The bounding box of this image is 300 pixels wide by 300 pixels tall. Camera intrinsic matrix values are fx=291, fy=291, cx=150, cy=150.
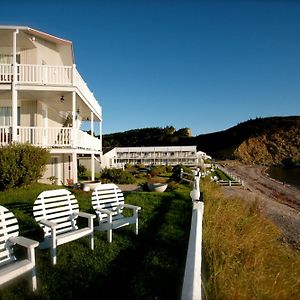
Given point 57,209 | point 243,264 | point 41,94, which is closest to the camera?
point 243,264

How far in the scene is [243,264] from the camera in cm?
443

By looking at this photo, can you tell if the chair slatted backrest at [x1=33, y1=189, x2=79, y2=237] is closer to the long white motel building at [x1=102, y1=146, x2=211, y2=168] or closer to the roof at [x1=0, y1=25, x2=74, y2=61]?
the roof at [x1=0, y1=25, x2=74, y2=61]

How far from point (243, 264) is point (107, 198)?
11.5 feet

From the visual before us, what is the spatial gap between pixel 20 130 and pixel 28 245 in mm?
10970

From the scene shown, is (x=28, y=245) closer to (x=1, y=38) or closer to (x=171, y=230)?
(x=171, y=230)

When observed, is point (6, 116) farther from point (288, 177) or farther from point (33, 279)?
point (288, 177)

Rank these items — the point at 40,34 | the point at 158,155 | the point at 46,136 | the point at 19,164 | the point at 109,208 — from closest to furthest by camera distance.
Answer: the point at 109,208 → the point at 19,164 → the point at 46,136 → the point at 40,34 → the point at 158,155

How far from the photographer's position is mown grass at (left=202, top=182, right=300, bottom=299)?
2.98 meters

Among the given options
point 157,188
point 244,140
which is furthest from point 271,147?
point 157,188

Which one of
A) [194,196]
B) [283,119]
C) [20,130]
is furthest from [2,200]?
[283,119]

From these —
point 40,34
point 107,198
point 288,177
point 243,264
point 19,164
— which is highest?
point 40,34

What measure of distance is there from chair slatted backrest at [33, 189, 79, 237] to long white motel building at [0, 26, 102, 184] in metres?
8.22

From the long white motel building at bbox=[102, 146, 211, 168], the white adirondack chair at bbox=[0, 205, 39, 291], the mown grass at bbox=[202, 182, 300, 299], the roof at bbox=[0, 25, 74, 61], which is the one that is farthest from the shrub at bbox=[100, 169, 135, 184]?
the long white motel building at bbox=[102, 146, 211, 168]

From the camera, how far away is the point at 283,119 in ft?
395
